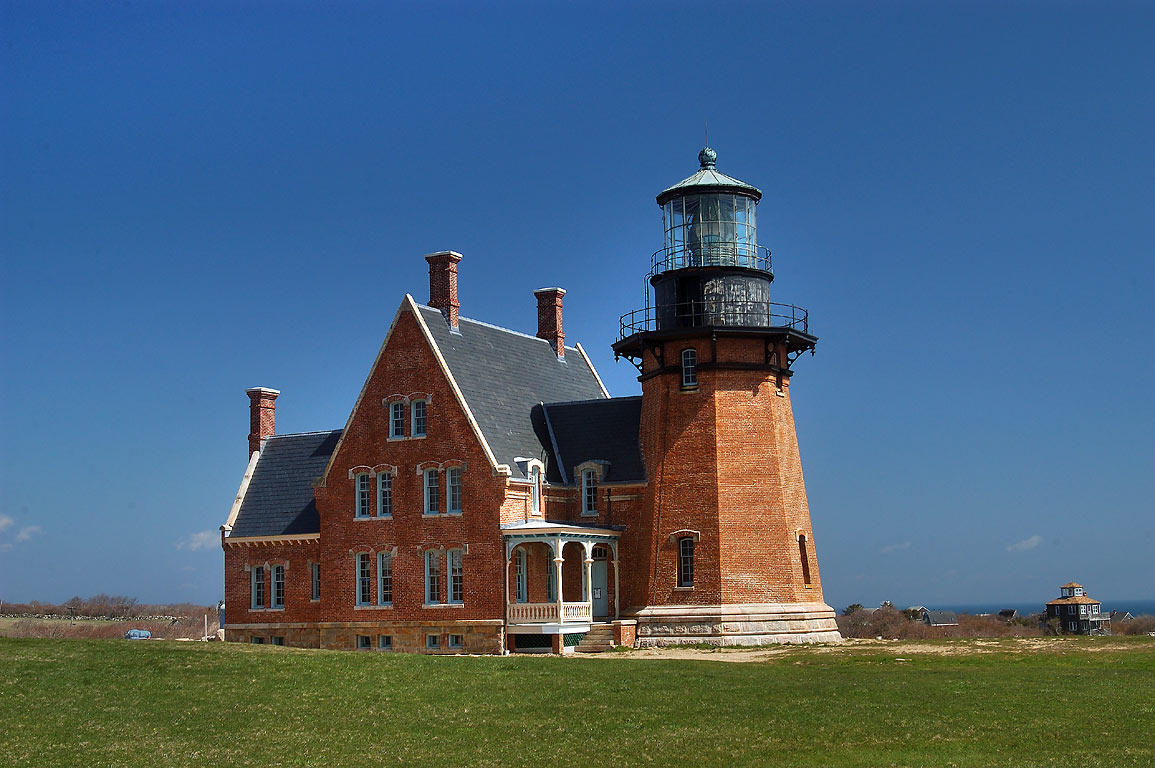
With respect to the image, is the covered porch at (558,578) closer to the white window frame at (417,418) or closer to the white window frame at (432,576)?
the white window frame at (432,576)

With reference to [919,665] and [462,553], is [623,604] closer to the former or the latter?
[462,553]

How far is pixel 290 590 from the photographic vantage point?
4447 cm

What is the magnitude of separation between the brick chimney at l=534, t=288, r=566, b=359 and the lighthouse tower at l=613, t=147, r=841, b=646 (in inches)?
297

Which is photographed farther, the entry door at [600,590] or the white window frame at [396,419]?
the white window frame at [396,419]

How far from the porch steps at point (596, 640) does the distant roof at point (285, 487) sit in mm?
10942

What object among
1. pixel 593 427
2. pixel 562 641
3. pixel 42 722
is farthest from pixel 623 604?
pixel 42 722

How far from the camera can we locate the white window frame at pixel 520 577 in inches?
1587

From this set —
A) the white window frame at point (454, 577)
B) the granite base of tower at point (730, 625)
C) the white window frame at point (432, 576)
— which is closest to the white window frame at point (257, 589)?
the white window frame at point (432, 576)

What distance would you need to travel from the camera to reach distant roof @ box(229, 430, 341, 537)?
149ft

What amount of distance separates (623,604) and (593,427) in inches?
230

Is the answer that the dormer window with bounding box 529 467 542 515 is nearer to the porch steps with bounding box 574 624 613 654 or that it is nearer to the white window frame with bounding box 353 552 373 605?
the porch steps with bounding box 574 624 613 654

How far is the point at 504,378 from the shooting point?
44062mm

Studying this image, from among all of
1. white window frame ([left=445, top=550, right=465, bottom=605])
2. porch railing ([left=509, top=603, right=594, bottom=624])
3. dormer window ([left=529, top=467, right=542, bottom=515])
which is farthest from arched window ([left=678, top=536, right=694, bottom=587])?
white window frame ([left=445, top=550, right=465, bottom=605])

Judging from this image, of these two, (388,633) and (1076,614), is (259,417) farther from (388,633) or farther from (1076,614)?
(1076,614)
